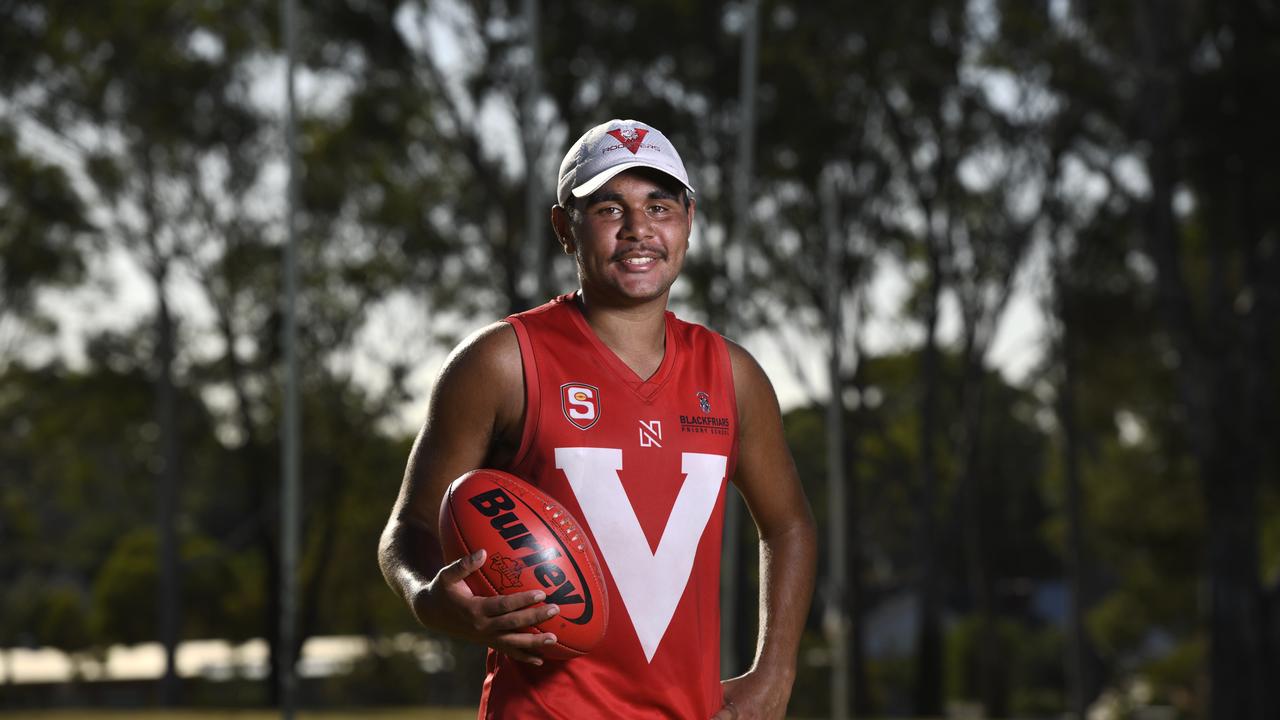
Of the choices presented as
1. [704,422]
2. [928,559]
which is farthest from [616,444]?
[928,559]

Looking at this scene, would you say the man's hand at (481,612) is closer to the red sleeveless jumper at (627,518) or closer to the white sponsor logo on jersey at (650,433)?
the red sleeveless jumper at (627,518)

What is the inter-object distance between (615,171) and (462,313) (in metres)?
25.2

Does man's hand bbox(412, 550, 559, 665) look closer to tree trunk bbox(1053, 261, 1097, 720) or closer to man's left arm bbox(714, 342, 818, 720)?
man's left arm bbox(714, 342, 818, 720)

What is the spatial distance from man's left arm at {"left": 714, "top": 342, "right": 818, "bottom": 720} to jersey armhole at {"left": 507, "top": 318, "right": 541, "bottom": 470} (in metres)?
0.42

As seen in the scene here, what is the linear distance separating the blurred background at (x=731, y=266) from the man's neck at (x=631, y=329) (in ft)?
58.4

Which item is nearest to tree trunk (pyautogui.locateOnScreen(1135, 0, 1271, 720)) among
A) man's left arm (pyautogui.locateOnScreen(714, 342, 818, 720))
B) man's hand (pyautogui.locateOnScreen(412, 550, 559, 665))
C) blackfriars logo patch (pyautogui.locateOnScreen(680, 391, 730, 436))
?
man's left arm (pyautogui.locateOnScreen(714, 342, 818, 720))

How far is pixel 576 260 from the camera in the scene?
115 inches

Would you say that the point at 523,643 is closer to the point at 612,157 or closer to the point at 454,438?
the point at 454,438

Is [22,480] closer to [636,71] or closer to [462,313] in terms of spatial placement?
[462,313]

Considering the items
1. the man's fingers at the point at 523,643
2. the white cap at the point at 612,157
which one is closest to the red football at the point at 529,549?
the man's fingers at the point at 523,643

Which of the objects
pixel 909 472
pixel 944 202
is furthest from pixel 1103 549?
pixel 944 202

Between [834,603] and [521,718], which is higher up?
[521,718]

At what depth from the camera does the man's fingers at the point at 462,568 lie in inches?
98.1

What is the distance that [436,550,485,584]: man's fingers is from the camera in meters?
2.49
